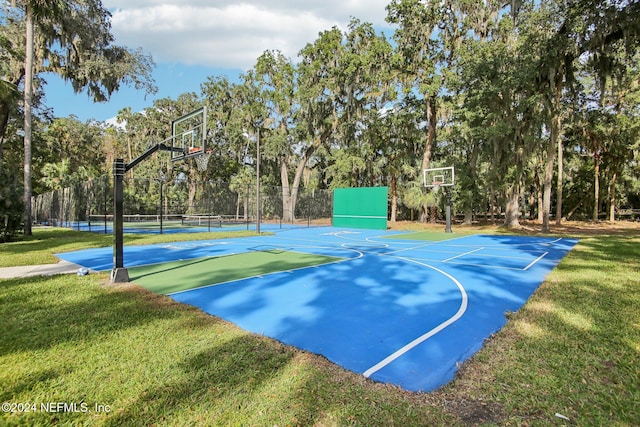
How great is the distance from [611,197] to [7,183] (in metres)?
36.4

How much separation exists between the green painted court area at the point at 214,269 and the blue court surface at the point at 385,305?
42cm

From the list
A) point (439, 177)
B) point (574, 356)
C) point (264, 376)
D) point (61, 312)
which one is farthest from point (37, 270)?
point (439, 177)

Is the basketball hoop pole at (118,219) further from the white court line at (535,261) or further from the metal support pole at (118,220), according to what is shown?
the white court line at (535,261)

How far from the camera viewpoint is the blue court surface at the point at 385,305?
3.37m

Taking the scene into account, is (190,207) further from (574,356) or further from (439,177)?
(574,356)

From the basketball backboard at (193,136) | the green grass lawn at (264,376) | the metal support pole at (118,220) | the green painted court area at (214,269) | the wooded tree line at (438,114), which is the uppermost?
the wooded tree line at (438,114)

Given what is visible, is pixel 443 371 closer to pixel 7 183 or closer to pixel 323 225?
pixel 7 183

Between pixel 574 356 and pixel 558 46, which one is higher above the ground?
pixel 558 46

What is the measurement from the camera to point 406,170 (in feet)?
88.3

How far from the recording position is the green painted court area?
6.46 metres

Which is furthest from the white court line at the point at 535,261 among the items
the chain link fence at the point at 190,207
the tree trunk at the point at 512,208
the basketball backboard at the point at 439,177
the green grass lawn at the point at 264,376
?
the chain link fence at the point at 190,207

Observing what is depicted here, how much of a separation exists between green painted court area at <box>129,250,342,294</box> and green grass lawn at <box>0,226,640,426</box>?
184 centimetres

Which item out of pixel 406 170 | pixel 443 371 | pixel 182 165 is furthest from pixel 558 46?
pixel 182 165

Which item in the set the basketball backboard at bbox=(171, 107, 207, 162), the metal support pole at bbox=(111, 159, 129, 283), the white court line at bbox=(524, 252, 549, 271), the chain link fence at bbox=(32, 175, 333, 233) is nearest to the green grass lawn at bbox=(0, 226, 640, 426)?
the metal support pole at bbox=(111, 159, 129, 283)
